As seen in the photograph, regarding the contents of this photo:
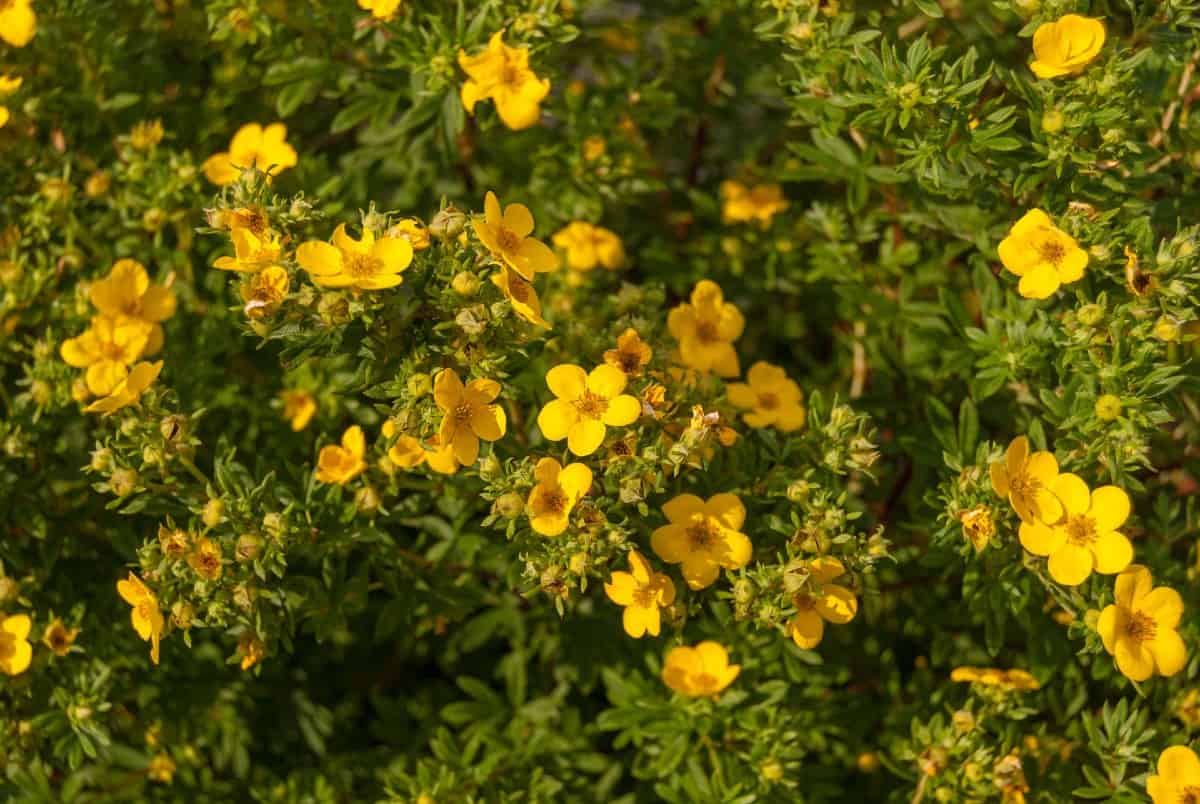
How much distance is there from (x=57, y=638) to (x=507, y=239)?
5.05 ft

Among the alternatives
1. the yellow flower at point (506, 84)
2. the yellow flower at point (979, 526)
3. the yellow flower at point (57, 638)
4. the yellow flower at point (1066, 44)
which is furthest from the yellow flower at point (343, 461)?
the yellow flower at point (1066, 44)

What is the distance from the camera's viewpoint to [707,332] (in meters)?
3.04

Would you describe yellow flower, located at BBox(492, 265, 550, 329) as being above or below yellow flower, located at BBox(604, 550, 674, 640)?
above

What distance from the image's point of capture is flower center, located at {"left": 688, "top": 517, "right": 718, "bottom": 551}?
7.98 feet

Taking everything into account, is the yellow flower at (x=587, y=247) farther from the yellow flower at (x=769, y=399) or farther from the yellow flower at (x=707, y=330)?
the yellow flower at (x=769, y=399)

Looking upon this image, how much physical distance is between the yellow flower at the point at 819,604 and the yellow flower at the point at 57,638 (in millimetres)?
1752

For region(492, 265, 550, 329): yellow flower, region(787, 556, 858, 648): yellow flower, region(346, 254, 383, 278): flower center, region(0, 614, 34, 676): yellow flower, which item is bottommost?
region(0, 614, 34, 676): yellow flower

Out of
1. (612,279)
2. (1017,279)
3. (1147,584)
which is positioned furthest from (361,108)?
(1147,584)

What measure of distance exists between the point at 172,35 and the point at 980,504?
117 inches

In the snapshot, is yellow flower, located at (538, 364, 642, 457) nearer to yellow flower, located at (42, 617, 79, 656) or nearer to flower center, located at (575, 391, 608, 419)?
flower center, located at (575, 391, 608, 419)

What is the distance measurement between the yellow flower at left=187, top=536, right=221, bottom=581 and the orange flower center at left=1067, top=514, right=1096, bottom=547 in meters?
1.81

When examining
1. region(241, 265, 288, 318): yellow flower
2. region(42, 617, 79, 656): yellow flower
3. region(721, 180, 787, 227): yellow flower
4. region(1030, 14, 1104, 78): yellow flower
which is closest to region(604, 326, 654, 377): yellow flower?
region(241, 265, 288, 318): yellow flower

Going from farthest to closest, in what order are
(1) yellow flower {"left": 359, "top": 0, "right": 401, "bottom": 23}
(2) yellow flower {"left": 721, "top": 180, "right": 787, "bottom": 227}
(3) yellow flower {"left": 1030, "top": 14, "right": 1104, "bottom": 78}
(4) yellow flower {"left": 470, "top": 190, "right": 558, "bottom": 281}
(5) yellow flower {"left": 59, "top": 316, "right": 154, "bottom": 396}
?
(2) yellow flower {"left": 721, "top": 180, "right": 787, "bottom": 227}, (1) yellow flower {"left": 359, "top": 0, "right": 401, "bottom": 23}, (5) yellow flower {"left": 59, "top": 316, "right": 154, "bottom": 396}, (3) yellow flower {"left": 1030, "top": 14, "right": 1104, "bottom": 78}, (4) yellow flower {"left": 470, "top": 190, "right": 558, "bottom": 281}

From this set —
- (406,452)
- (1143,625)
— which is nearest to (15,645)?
(406,452)
